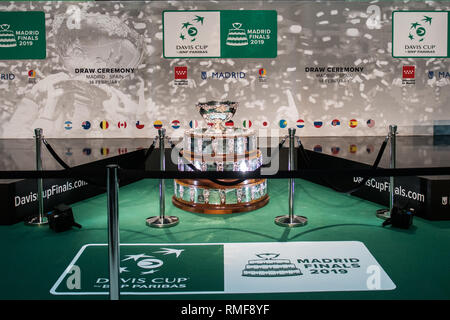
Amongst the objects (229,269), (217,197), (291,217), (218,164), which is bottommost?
(229,269)

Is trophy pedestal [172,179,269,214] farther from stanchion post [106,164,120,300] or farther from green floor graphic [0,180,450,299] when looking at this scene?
stanchion post [106,164,120,300]

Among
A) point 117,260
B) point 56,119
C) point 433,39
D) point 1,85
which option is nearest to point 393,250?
point 117,260

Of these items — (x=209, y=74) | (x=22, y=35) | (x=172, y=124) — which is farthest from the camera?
(x=172, y=124)

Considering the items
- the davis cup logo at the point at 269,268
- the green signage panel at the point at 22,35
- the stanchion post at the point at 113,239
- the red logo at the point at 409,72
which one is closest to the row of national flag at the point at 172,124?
the red logo at the point at 409,72

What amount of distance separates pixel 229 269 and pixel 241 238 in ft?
2.22

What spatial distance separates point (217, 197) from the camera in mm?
4270

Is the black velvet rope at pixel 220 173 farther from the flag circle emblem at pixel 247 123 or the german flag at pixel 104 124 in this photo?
the german flag at pixel 104 124

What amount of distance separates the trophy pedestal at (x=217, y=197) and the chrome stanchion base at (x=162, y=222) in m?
0.40

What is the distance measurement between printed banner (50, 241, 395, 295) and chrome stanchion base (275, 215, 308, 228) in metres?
0.52

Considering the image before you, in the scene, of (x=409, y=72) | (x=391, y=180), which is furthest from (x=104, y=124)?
(x=409, y=72)

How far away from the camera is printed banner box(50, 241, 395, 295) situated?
251 centimetres

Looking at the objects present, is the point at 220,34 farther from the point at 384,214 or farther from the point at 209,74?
the point at 384,214

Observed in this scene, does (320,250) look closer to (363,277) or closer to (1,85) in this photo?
(363,277)

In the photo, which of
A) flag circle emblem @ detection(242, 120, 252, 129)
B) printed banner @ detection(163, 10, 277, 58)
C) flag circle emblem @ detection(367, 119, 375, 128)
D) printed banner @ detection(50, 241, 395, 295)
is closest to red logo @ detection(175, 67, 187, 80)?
printed banner @ detection(163, 10, 277, 58)
